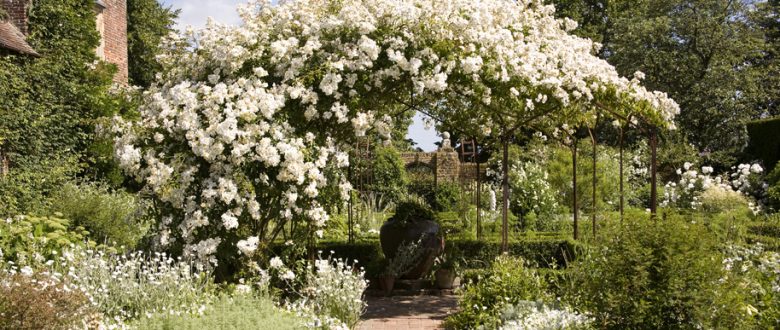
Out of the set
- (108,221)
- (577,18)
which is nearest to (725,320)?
(108,221)

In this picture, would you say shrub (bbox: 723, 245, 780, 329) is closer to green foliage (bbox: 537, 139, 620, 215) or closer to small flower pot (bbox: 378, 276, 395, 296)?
small flower pot (bbox: 378, 276, 395, 296)

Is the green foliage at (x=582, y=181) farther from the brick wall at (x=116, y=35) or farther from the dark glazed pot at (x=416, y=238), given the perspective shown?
the brick wall at (x=116, y=35)

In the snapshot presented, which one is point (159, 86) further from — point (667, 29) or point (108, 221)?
point (667, 29)

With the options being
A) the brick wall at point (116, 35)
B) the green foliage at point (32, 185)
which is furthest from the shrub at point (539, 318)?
the brick wall at point (116, 35)

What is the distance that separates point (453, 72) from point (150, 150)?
113 inches

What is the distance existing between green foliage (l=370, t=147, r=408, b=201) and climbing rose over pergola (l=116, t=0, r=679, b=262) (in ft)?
32.2

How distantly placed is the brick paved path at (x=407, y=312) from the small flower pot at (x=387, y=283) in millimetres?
132

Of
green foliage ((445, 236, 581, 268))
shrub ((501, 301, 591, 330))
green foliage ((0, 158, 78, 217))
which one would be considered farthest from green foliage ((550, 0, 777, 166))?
green foliage ((0, 158, 78, 217))

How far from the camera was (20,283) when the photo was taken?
4430 mm

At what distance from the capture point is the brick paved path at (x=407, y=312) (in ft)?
22.5

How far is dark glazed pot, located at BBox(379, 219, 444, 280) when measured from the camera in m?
8.42

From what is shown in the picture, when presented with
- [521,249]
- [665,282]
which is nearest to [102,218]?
[521,249]

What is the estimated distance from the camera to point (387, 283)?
8367mm

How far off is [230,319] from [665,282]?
2619 mm
